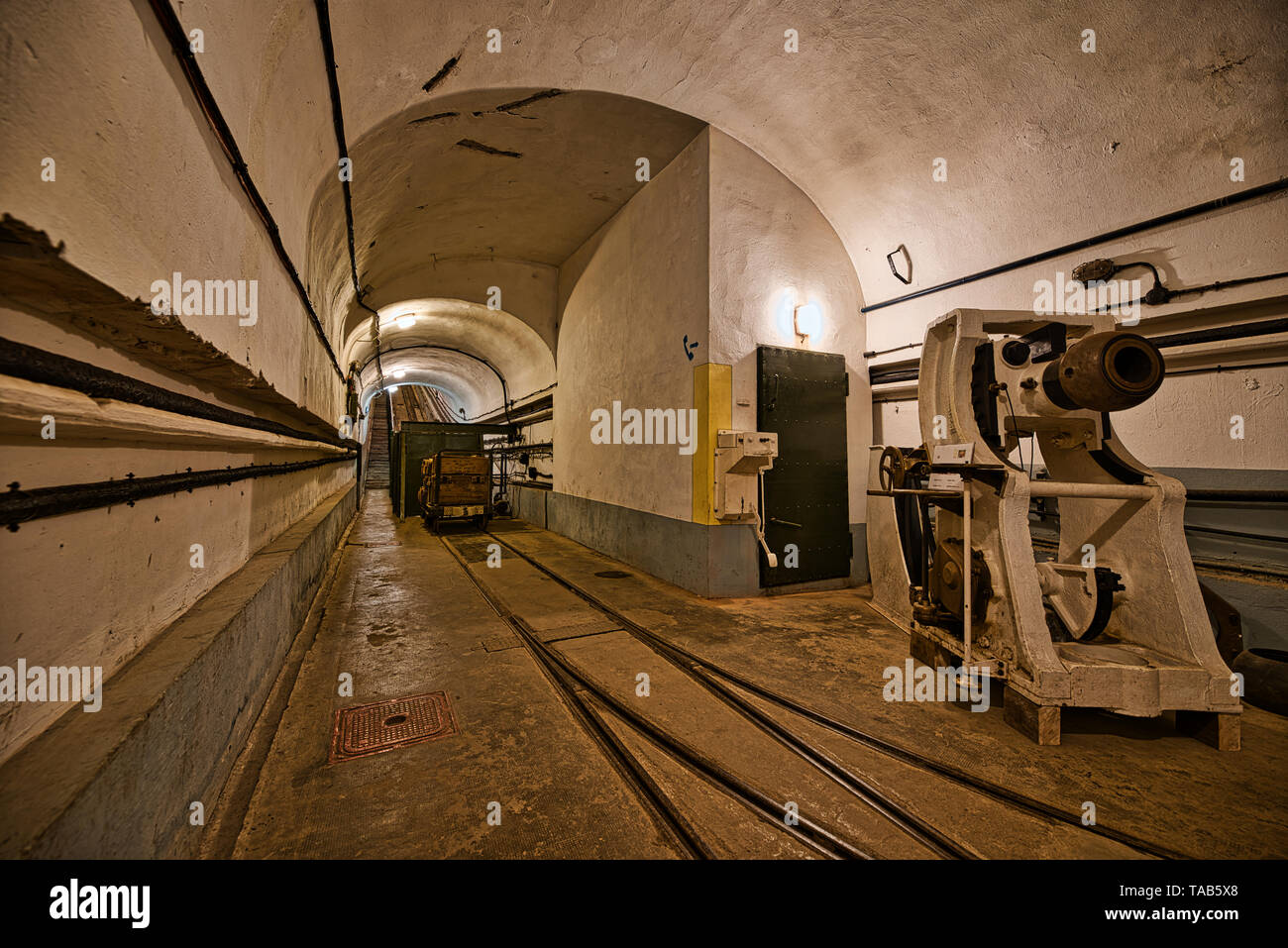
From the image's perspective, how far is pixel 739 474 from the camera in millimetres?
5594

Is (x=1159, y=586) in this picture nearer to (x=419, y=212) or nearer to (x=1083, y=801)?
(x=1083, y=801)

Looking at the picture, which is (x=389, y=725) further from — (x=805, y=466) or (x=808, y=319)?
(x=808, y=319)

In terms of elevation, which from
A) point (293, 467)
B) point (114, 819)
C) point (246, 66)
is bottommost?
point (114, 819)

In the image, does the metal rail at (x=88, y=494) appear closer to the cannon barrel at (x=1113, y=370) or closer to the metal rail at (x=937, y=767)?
the metal rail at (x=937, y=767)

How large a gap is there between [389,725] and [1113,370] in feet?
15.3

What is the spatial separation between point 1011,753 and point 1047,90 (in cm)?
527

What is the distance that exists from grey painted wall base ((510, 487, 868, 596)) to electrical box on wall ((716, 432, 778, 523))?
0.24m

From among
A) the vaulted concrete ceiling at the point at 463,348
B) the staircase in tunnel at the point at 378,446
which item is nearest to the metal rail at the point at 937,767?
the vaulted concrete ceiling at the point at 463,348

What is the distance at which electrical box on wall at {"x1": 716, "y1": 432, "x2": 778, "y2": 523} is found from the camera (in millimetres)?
5414

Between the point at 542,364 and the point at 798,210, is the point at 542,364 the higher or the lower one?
the lower one

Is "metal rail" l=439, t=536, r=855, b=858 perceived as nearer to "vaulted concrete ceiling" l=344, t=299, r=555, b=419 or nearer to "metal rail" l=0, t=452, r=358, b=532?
"metal rail" l=0, t=452, r=358, b=532

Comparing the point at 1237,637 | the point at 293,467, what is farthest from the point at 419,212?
the point at 1237,637

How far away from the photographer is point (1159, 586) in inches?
115

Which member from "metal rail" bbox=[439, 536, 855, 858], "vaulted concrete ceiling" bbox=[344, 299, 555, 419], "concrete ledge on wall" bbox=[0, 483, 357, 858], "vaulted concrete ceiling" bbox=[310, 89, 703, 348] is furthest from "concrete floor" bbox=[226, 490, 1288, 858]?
"vaulted concrete ceiling" bbox=[344, 299, 555, 419]
